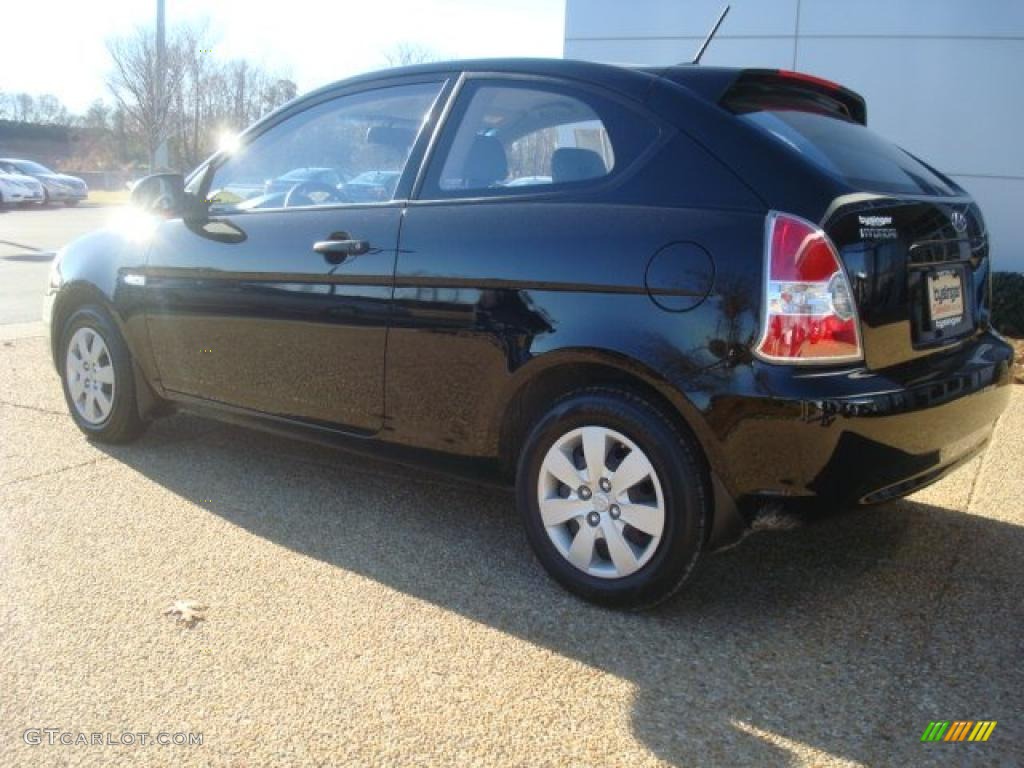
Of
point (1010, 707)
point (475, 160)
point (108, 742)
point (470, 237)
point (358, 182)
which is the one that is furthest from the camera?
point (358, 182)

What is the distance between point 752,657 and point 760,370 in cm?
85

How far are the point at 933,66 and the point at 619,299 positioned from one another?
8444mm

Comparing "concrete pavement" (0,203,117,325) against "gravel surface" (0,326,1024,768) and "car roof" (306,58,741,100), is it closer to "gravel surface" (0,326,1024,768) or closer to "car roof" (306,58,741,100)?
"gravel surface" (0,326,1024,768)

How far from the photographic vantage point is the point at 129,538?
3.66 metres

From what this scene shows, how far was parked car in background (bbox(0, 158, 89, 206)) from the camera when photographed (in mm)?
31141

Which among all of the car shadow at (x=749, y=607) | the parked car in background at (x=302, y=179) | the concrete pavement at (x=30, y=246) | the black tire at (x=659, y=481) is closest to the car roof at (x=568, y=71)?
the parked car in background at (x=302, y=179)

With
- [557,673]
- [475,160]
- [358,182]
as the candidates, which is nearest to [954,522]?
[557,673]

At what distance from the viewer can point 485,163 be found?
11.4 ft

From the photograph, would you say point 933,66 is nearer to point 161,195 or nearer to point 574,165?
point 574,165

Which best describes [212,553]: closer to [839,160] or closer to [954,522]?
[839,160]

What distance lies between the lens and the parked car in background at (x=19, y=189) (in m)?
28.3

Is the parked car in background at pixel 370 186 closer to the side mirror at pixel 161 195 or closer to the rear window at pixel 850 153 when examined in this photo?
the side mirror at pixel 161 195

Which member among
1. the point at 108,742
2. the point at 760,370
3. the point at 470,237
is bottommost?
the point at 108,742

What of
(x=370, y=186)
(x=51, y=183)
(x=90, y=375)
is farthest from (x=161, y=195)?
(x=51, y=183)
